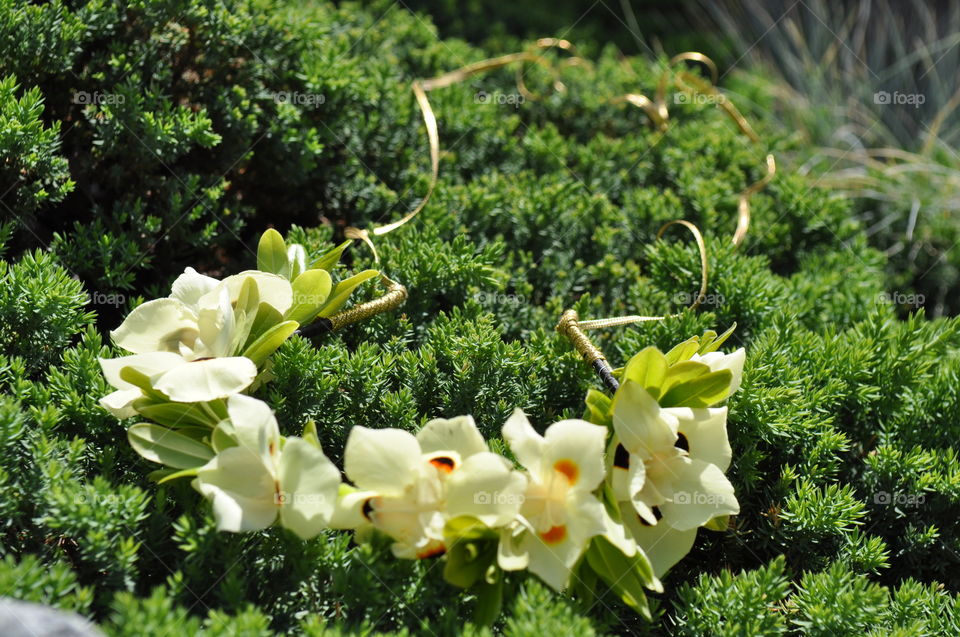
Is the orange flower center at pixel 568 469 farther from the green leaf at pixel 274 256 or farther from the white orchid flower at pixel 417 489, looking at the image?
the green leaf at pixel 274 256

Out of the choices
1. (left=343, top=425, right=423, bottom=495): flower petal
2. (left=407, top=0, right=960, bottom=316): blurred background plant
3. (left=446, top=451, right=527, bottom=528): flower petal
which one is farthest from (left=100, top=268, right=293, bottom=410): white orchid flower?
(left=407, top=0, right=960, bottom=316): blurred background plant

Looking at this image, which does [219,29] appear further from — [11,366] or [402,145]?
[11,366]

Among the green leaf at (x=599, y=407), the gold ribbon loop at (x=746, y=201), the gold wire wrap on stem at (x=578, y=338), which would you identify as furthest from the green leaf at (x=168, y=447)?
the gold ribbon loop at (x=746, y=201)

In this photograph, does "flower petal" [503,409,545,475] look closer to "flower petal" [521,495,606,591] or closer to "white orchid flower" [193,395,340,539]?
"flower petal" [521,495,606,591]

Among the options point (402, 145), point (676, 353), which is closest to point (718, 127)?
point (402, 145)

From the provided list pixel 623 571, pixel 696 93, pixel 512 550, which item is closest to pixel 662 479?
pixel 623 571
